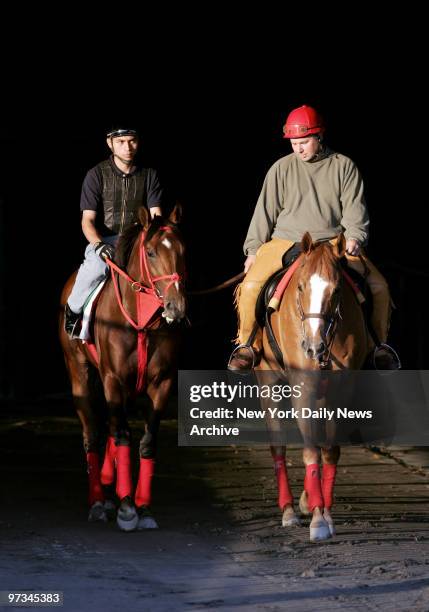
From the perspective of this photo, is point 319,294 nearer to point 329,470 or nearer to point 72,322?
point 329,470

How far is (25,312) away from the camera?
54.1 ft

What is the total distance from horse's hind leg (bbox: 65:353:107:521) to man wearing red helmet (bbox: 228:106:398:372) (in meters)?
1.05

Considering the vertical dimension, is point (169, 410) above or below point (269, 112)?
below

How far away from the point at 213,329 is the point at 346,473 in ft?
26.1

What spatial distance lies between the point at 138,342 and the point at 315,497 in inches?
54.1

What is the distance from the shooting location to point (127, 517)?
7.93 metres

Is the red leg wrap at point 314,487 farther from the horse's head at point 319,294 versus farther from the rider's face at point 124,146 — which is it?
the rider's face at point 124,146

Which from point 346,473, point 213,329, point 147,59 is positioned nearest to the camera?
point 346,473

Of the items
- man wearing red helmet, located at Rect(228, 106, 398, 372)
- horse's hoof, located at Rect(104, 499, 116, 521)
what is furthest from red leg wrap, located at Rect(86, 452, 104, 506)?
man wearing red helmet, located at Rect(228, 106, 398, 372)

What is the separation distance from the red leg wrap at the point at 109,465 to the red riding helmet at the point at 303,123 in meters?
2.25

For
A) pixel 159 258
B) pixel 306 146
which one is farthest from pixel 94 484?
pixel 306 146

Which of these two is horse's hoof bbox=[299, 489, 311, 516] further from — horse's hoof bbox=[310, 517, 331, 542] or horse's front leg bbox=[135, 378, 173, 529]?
horse's front leg bbox=[135, 378, 173, 529]

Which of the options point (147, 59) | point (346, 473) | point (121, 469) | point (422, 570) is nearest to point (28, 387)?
point (147, 59)

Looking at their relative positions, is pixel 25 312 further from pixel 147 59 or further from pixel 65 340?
pixel 65 340
